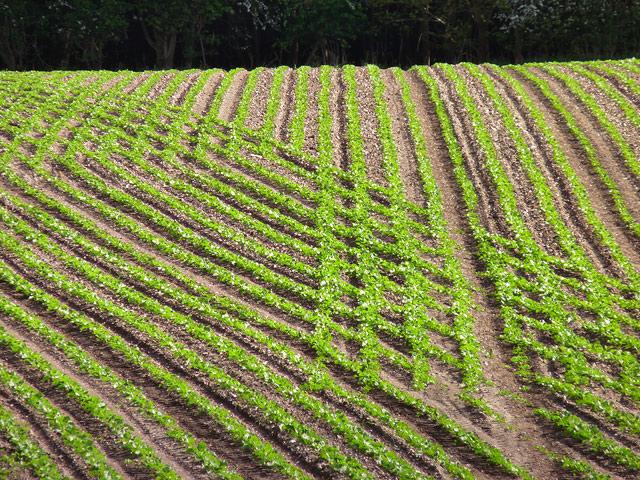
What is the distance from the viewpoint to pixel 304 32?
161ft

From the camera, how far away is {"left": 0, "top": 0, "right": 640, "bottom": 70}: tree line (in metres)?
45.7

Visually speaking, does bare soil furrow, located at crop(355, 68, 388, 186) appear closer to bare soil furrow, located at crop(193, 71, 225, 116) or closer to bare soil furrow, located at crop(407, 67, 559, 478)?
bare soil furrow, located at crop(407, 67, 559, 478)

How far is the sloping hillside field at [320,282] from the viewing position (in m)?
14.2

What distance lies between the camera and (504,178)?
24.8 meters

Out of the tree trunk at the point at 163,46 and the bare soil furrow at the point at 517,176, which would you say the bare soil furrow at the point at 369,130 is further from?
the tree trunk at the point at 163,46

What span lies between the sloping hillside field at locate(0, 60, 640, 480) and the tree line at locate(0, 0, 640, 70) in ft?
51.7

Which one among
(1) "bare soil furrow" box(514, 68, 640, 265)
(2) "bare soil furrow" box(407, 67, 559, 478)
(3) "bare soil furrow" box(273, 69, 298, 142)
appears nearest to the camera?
(2) "bare soil furrow" box(407, 67, 559, 478)

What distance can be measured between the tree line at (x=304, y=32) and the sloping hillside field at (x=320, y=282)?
1575 cm

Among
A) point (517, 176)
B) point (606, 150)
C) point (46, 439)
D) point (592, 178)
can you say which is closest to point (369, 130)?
point (517, 176)

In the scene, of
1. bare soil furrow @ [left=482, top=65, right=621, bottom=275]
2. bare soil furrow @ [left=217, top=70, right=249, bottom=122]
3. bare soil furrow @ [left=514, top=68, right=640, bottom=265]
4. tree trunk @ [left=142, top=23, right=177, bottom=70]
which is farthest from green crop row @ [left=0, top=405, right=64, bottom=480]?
tree trunk @ [left=142, top=23, right=177, bottom=70]

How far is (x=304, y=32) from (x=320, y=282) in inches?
1321

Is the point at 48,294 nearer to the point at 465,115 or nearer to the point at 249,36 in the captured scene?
the point at 465,115

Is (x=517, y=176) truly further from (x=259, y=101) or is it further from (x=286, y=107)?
(x=259, y=101)

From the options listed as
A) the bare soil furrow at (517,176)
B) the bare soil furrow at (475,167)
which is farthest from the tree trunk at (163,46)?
the bare soil furrow at (517,176)
